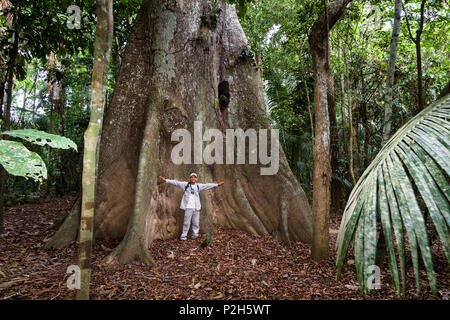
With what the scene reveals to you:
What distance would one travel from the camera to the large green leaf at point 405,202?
125 cm

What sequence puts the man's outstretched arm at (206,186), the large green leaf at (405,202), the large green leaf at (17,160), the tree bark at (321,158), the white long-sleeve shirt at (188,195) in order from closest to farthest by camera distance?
the large green leaf at (405,202) → the large green leaf at (17,160) → the tree bark at (321,158) → the white long-sleeve shirt at (188,195) → the man's outstretched arm at (206,186)

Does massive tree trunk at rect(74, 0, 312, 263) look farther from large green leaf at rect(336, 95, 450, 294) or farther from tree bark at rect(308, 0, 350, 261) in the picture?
large green leaf at rect(336, 95, 450, 294)

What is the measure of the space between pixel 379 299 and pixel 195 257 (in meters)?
2.28

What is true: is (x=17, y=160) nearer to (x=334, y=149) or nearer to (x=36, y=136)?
(x=36, y=136)

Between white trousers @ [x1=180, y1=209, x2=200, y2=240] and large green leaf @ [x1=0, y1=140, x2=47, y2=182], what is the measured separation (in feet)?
9.45

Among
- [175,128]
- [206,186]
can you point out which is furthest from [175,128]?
[206,186]

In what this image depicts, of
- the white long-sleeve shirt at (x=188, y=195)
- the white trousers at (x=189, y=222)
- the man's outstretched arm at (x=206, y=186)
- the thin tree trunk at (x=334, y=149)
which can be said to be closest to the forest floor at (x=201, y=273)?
the white trousers at (x=189, y=222)

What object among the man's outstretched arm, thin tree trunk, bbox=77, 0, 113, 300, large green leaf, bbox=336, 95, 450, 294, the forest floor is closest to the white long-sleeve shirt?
the man's outstretched arm

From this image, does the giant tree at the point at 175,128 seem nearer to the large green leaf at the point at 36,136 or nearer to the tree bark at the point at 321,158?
the tree bark at the point at 321,158

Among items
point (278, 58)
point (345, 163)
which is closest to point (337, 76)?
point (278, 58)

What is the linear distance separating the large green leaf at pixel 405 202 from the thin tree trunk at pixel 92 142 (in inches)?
77.0

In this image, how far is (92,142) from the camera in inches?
90.0

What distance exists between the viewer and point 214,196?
199 inches

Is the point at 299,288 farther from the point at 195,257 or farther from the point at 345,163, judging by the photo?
the point at 345,163
